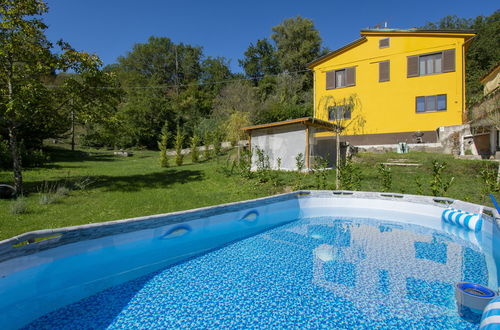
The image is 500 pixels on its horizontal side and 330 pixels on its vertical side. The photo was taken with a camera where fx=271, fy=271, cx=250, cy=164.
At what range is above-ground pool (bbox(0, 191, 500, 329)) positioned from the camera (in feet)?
12.2

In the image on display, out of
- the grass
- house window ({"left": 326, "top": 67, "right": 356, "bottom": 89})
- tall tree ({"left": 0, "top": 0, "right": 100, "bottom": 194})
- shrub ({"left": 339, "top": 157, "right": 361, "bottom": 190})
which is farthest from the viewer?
house window ({"left": 326, "top": 67, "right": 356, "bottom": 89})

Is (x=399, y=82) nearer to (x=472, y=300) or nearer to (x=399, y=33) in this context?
(x=399, y=33)

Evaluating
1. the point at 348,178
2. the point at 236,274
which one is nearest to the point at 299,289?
the point at 236,274

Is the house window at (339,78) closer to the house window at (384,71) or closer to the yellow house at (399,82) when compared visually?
the yellow house at (399,82)

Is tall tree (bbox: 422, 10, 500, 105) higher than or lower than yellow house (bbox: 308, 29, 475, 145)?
higher

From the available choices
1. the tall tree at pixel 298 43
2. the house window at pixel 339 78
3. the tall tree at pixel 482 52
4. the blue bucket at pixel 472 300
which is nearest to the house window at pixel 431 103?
the house window at pixel 339 78

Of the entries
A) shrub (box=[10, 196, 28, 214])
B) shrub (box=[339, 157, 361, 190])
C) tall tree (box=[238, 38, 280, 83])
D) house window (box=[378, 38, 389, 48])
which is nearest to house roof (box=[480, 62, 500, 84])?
house window (box=[378, 38, 389, 48])

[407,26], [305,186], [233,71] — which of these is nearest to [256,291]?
[305,186]

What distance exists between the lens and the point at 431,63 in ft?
66.1

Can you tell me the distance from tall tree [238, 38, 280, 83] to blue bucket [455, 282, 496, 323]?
45150 millimetres

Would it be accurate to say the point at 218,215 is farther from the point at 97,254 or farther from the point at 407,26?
the point at 407,26

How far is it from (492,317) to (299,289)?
2.40 metres

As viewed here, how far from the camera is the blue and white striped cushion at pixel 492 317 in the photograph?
267 cm

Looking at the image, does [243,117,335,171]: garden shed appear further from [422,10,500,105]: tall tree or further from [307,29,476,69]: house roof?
[422,10,500,105]: tall tree
